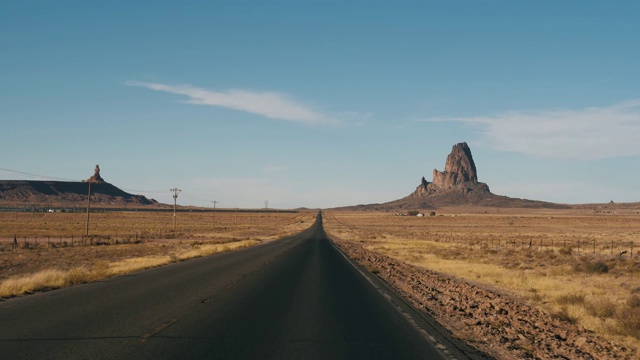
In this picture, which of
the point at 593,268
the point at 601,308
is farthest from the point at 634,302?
the point at 593,268

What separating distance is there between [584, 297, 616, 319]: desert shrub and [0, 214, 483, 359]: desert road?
4.84 m

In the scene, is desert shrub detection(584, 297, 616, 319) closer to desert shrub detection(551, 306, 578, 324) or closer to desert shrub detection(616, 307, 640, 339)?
desert shrub detection(551, 306, 578, 324)

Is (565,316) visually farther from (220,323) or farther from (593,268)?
(593,268)

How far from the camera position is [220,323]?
10.8 m

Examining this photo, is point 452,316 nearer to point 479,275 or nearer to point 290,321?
point 290,321

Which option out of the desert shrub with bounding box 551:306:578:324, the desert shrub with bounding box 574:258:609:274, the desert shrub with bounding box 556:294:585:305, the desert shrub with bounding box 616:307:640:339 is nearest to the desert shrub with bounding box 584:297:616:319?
the desert shrub with bounding box 556:294:585:305

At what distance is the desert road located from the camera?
27.3 ft

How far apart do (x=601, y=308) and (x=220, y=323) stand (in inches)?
389

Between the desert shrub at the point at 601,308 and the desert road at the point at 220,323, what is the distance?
484cm

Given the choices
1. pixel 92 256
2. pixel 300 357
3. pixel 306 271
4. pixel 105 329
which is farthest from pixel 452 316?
pixel 92 256

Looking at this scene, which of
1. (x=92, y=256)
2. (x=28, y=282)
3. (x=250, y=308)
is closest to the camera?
(x=250, y=308)

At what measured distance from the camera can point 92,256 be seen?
3662 centimetres

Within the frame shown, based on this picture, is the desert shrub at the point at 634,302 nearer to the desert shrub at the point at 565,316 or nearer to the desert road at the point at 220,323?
the desert shrub at the point at 565,316

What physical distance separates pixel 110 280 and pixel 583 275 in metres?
19.7
